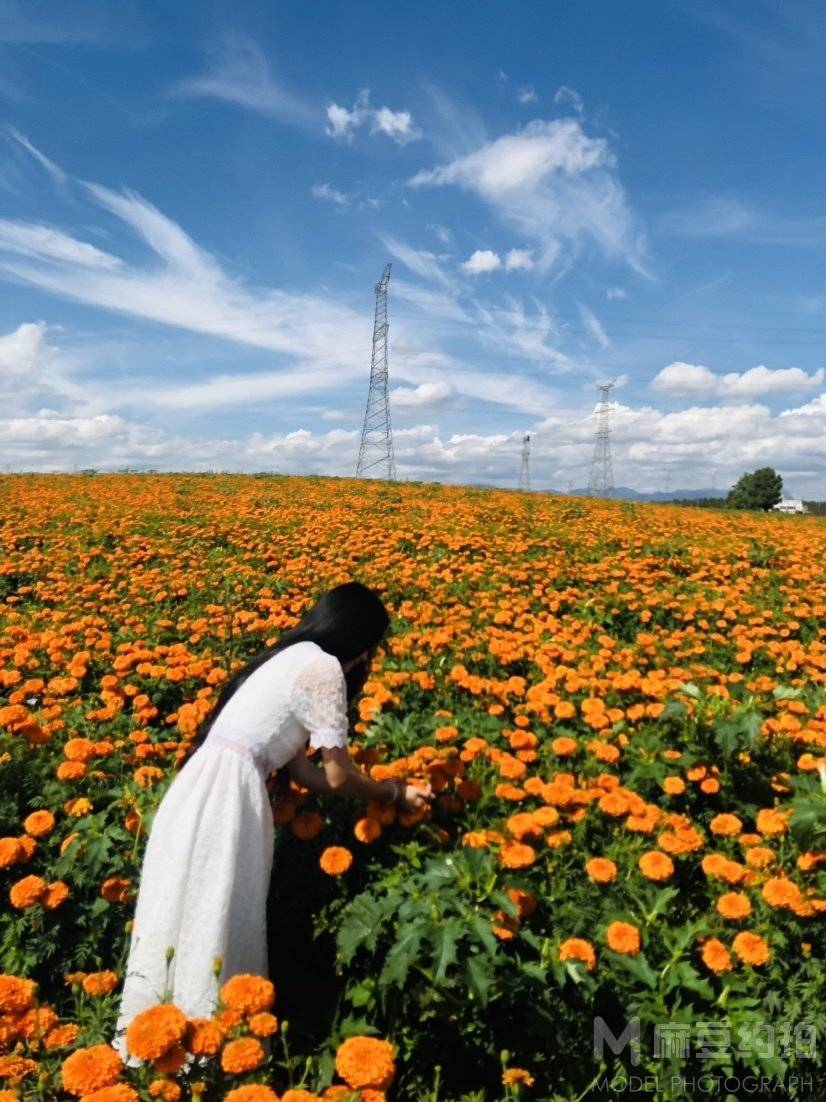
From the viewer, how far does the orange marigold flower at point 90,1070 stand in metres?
1.31

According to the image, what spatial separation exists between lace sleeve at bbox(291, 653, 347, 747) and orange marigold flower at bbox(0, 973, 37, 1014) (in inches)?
40.0

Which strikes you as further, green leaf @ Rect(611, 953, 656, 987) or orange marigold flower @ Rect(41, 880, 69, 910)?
orange marigold flower @ Rect(41, 880, 69, 910)

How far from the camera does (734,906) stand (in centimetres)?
220

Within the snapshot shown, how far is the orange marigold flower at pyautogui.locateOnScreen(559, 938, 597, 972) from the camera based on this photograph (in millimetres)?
1979

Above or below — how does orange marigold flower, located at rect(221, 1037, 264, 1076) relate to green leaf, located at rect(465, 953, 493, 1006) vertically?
above

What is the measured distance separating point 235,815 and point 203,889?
9.5 inches

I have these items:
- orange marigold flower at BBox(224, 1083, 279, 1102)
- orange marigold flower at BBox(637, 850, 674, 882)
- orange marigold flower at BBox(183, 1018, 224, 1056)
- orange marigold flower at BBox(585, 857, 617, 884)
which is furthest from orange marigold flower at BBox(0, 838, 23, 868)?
orange marigold flower at BBox(637, 850, 674, 882)

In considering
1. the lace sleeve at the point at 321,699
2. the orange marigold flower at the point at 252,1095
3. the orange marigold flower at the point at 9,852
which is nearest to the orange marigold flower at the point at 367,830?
the lace sleeve at the point at 321,699

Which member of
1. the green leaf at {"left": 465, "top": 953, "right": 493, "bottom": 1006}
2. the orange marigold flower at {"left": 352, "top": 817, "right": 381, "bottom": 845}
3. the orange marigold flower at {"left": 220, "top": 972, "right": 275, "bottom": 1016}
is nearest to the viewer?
the orange marigold flower at {"left": 220, "top": 972, "right": 275, "bottom": 1016}

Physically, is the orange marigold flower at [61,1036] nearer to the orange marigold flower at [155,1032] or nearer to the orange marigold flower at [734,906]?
the orange marigold flower at [155,1032]

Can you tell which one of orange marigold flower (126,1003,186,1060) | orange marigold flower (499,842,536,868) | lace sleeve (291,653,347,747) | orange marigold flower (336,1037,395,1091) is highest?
lace sleeve (291,653,347,747)

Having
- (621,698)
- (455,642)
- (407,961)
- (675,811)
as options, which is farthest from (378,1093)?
(455,642)

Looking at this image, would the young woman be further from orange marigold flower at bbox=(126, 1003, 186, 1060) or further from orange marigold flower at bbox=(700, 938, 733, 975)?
orange marigold flower at bbox=(700, 938, 733, 975)

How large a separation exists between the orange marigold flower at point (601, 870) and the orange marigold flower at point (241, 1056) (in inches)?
48.8
